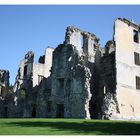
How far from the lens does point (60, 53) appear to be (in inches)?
1527

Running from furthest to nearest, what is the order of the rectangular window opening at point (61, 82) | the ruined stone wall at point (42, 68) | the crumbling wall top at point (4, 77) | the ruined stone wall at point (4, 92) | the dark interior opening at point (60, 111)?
1. the crumbling wall top at point (4, 77)
2. the ruined stone wall at point (4, 92)
3. the ruined stone wall at point (42, 68)
4. the rectangular window opening at point (61, 82)
5. the dark interior opening at point (60, 111)

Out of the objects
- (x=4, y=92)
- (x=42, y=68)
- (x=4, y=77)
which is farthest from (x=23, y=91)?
(x=4, y=77)

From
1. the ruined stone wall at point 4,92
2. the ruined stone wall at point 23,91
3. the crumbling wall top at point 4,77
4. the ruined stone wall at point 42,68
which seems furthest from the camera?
the crumbling wall top at point 4,77

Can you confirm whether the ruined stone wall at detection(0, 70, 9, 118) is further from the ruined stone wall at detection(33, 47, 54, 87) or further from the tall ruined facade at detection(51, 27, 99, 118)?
the tall ruined facade at detection(51, 27, 99, 118)

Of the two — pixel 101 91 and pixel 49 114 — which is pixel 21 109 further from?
pixel 101 91

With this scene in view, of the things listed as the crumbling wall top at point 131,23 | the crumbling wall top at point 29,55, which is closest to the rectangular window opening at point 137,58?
the crumbling wall top at point 131,23

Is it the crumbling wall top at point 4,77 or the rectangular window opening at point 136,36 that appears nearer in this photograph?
the rectangular window opening at point 136,36

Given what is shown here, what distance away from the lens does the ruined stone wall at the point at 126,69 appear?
35.2 m

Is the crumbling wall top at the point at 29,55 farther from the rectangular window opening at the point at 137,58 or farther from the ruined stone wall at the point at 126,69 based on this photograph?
the rectangular window opening at the point at 137,58

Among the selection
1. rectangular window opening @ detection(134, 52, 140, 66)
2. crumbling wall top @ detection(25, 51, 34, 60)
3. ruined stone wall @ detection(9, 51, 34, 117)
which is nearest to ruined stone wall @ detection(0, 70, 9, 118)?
ruined stone wall @ detection(9, 51, 34, 117)

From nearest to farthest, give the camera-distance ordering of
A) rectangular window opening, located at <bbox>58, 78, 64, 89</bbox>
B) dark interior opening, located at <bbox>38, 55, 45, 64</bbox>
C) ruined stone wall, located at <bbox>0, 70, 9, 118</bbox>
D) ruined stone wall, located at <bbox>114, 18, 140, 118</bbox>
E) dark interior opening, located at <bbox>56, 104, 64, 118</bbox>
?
1. ruined stone wall, located at <bbox>114, 18, 140, 118</bbox>
2. dark interior opening, located at <bbox>56, 104, 64, 118</bbox>
3. rectangular window opening, located at <bbox>58, 78, 64, 89</bbox>
4. ruined stone wall, located at <bbox>0, 70, 9, 118</bbox>
5. dark interior opening, located at <bbox>38, 55, 45, 64</bbox>

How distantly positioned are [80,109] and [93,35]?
39.5 feet

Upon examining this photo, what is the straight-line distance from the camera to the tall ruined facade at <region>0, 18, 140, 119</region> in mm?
33688

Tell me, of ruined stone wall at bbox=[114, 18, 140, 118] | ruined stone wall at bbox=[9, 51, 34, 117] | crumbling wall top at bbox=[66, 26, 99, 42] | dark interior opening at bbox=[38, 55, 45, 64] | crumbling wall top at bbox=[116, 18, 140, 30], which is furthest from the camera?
dark interior opening at bbox=[38, 55, 45, 64]
